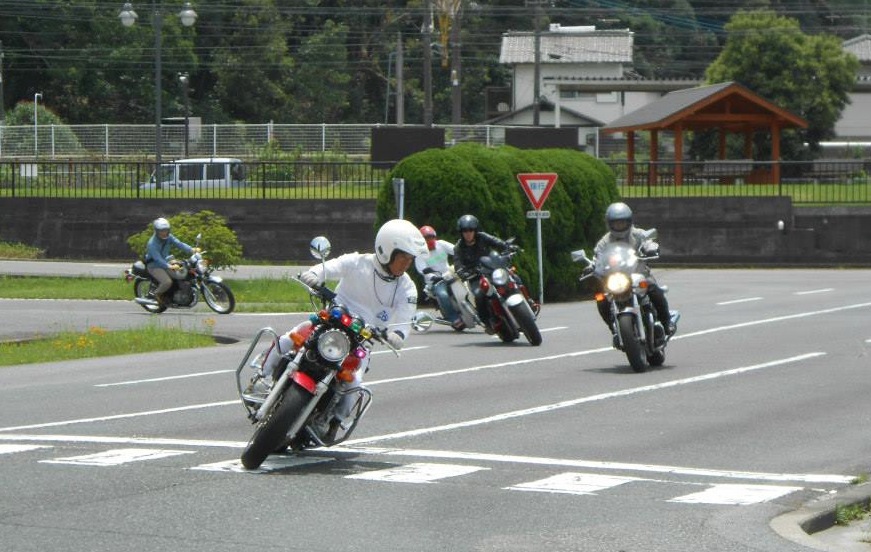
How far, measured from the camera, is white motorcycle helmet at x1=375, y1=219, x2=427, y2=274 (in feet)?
33.2

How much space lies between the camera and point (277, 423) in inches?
379

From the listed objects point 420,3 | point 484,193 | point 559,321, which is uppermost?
point 420,3

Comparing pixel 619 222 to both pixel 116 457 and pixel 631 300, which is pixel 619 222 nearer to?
pixel 631 300

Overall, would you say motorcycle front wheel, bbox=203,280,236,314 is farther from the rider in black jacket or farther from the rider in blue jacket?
the rider in black jacket

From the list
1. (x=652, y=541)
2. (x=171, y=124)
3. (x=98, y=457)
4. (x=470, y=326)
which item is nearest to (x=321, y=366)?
(x=98, y=457)

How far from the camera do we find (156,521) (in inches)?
326

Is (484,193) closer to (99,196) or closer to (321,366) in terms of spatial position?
(99,196)

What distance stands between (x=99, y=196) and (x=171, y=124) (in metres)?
22.9

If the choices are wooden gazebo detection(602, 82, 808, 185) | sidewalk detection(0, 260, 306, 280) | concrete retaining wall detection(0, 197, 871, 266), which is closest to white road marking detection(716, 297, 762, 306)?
sidewalk detection(0, 260, 306, 280)

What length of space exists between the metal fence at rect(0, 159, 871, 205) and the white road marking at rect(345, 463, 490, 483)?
99.1ft

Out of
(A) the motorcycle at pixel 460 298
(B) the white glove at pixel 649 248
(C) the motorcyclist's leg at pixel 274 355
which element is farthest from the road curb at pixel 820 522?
(A) the motorcycle at pixel 460 298

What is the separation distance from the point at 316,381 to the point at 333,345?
0.95 feet

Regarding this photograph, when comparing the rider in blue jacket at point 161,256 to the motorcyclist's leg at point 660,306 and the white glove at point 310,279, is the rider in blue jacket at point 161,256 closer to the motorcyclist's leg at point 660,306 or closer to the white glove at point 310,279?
the motorcyclist's leg at point 660,306

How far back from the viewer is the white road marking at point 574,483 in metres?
9.45
